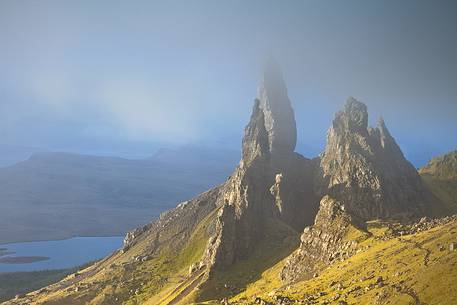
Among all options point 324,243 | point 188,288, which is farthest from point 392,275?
point 188,288

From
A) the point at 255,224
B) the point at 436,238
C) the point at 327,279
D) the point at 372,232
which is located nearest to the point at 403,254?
the point at 436,238

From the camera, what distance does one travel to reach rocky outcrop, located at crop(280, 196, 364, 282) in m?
119

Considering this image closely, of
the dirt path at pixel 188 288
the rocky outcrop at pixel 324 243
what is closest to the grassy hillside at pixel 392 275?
the rocky outcrop at pixel 324 243

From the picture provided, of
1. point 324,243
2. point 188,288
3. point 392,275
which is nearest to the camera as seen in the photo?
point 392,275

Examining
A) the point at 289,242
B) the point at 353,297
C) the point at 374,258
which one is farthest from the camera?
the point at 289,242

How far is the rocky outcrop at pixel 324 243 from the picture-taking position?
118812mm

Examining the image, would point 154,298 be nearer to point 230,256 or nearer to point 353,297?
point 230,256

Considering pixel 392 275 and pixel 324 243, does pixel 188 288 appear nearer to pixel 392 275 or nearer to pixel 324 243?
pixel 324 243

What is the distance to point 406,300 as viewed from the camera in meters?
67.6

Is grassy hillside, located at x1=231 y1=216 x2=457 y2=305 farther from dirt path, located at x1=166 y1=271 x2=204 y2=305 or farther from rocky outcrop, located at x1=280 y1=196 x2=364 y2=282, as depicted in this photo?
dirt path, located at x1=166 y1=271 x2=204 y2=305

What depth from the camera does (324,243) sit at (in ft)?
417

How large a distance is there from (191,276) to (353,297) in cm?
12543

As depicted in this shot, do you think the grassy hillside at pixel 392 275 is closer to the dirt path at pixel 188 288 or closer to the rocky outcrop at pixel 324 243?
the rocky outcrop at pixel 324 243

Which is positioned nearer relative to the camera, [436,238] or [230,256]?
[436,238]
